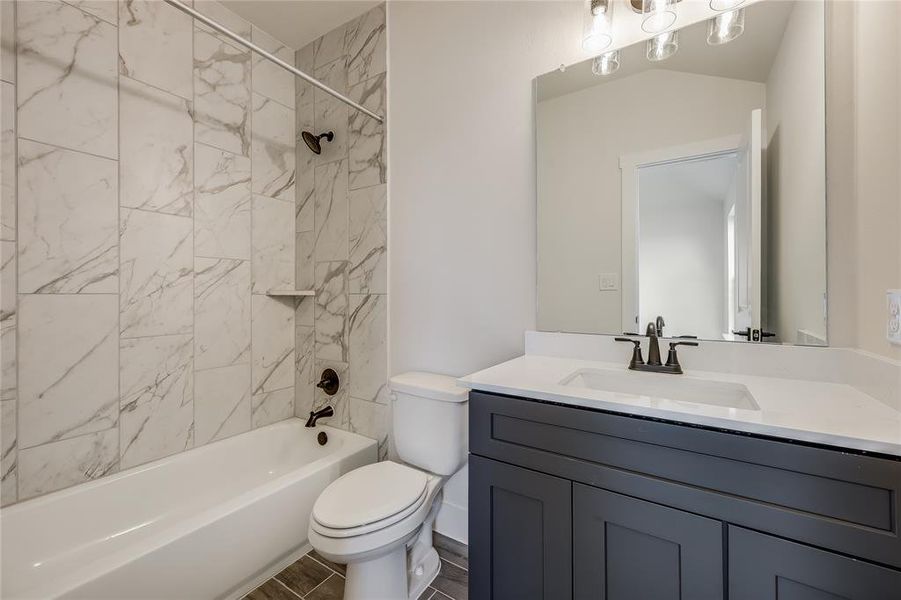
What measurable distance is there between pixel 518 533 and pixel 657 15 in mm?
1767

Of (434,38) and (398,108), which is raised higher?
(434,38)

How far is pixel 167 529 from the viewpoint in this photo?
1.25 meters

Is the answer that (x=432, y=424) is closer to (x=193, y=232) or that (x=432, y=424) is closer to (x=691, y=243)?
(x=691, y=243)

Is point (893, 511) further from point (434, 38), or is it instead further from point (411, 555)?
point (434, 38)

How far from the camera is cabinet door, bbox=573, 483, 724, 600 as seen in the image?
30.8 inches

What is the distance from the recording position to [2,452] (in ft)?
4.39

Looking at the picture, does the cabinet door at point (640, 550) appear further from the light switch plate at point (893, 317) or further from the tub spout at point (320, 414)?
the tub spout at point (320, 414)

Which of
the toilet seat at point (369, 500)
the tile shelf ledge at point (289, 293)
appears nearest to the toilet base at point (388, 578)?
the toilet seat at point (369, 500)

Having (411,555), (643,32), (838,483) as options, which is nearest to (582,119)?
(643,32)

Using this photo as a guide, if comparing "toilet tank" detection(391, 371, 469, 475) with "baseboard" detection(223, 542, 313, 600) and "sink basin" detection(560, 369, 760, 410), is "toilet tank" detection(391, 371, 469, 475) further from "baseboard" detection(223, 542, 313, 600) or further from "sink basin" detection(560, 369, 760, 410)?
"baseboard" detection(223, 542, 313, 600)

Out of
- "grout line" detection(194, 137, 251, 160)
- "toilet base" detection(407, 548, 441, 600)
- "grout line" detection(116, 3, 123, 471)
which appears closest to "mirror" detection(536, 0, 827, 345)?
"toilet base" detection(407, 548, 441, 600)

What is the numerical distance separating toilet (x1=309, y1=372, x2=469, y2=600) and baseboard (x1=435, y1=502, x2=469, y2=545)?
5cm

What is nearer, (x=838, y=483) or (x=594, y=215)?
(x=838, y=483)

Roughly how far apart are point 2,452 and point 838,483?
245 cm
